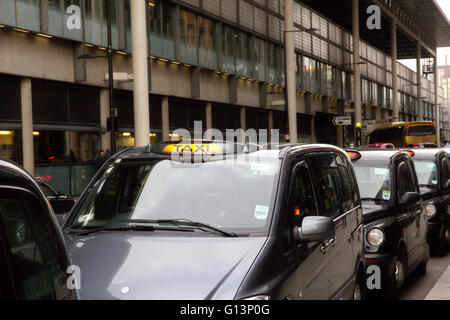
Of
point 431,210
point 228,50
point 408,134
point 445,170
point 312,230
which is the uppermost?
point 228,50

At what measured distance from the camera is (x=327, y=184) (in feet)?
17.5

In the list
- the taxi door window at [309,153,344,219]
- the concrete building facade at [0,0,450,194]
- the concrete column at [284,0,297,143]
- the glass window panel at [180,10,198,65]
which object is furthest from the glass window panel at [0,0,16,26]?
the concrete column at [284,0,297,143]

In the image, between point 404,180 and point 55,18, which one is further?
point 55,18

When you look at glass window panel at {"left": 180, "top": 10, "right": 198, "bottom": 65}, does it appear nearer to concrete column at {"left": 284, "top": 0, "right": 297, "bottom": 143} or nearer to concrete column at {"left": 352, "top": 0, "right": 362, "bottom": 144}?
concrete column at {"left": 284, "top": 0, "right": 297, "bottom": 143}

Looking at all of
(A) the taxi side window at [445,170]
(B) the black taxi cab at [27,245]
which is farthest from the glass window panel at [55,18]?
(B) the black taxi cab at [27,245]

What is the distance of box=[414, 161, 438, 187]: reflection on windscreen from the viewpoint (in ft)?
36.8

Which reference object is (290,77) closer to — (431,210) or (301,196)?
(431,210)

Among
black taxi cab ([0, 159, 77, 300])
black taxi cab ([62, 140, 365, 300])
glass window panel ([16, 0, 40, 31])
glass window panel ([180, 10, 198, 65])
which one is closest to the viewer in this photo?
black taxi cab ([0, 159, 77, 300])

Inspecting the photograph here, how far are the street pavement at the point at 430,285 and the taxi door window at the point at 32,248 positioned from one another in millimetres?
5333

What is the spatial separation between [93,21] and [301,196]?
21465 mm

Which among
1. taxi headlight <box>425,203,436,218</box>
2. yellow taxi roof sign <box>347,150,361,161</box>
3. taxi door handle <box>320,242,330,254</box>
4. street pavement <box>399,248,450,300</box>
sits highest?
yellow taxi roof sign <box>347,150,361,161</box>

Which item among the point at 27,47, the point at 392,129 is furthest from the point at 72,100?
the point at 392,129

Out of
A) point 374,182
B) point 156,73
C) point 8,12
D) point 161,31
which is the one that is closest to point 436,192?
point 374,182

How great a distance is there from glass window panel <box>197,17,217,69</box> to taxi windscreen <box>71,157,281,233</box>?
27.7 meters
